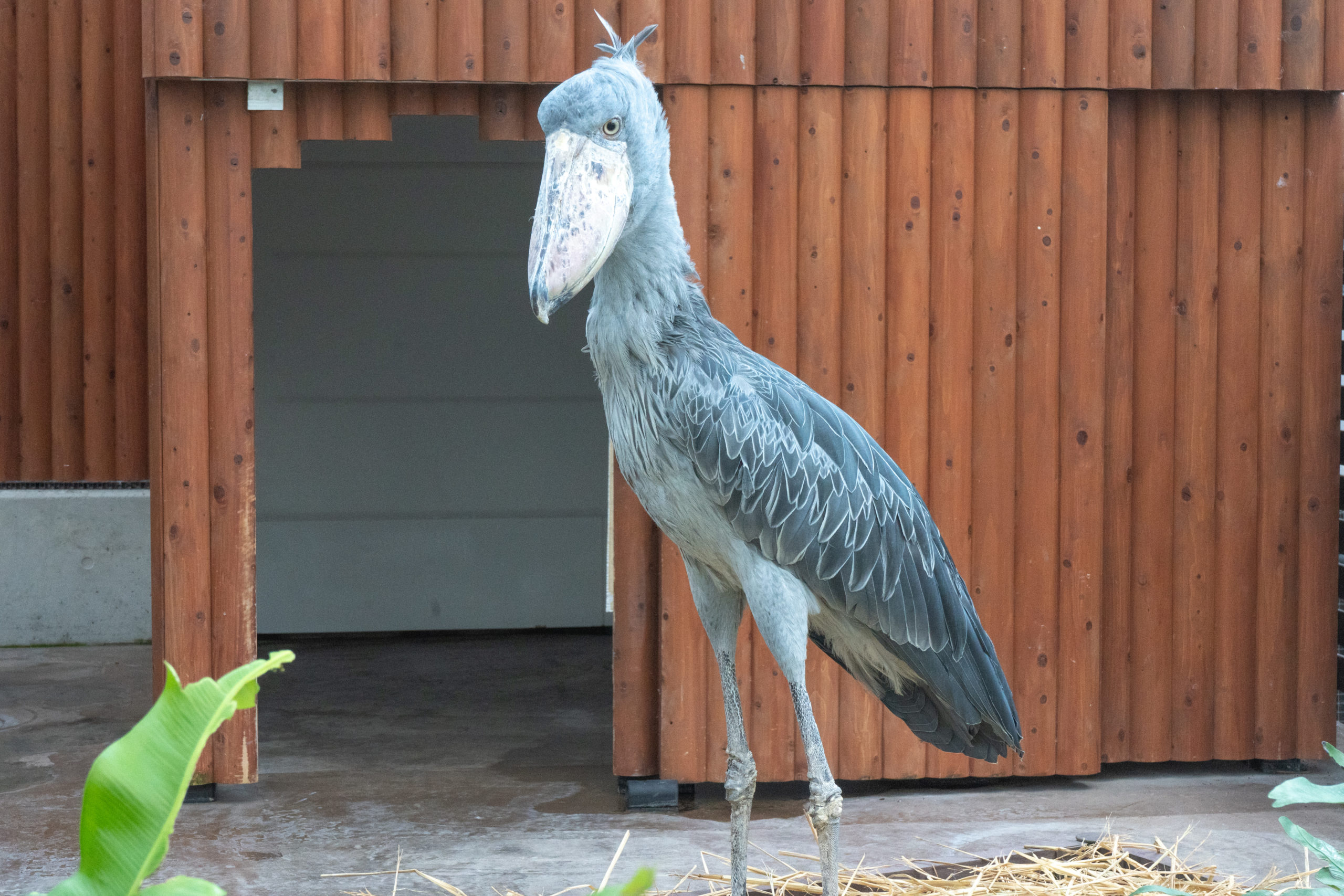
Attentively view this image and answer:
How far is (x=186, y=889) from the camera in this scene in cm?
140

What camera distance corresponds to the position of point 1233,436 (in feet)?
17.2

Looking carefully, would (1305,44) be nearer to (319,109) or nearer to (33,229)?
(319,109)

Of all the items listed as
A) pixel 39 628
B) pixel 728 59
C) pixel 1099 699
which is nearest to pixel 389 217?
pixel 39 628

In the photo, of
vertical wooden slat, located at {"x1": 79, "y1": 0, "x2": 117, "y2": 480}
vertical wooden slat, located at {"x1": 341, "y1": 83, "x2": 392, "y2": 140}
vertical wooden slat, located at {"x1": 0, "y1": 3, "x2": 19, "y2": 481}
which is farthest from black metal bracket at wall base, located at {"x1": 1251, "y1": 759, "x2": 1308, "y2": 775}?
vertical wooden slat, located at {"x1": 0, "y1": 3, "x2": 19, "y2": 481}

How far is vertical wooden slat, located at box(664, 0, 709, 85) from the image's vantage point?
483cm

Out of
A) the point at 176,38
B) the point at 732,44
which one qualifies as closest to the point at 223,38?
the point at 176,38

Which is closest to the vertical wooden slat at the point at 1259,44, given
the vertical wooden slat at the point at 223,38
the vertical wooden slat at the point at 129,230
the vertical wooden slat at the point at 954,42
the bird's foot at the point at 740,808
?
the vertical wooden slat at the point at 954,42

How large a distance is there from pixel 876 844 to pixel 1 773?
3675mm

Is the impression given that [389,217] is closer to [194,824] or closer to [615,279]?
[194,824]

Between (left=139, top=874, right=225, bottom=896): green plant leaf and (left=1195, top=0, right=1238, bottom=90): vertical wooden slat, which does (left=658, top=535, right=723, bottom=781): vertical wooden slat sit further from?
(left=139, top=874, right=225, bottom=896): green plant leaf

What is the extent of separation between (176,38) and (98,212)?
2906mm

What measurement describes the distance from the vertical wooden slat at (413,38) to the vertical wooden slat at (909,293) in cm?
176

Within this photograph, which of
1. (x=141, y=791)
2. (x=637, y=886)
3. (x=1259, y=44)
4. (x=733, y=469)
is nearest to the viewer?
(x=637, y=886)

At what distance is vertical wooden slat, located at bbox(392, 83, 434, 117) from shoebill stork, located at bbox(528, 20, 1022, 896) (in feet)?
6.20
